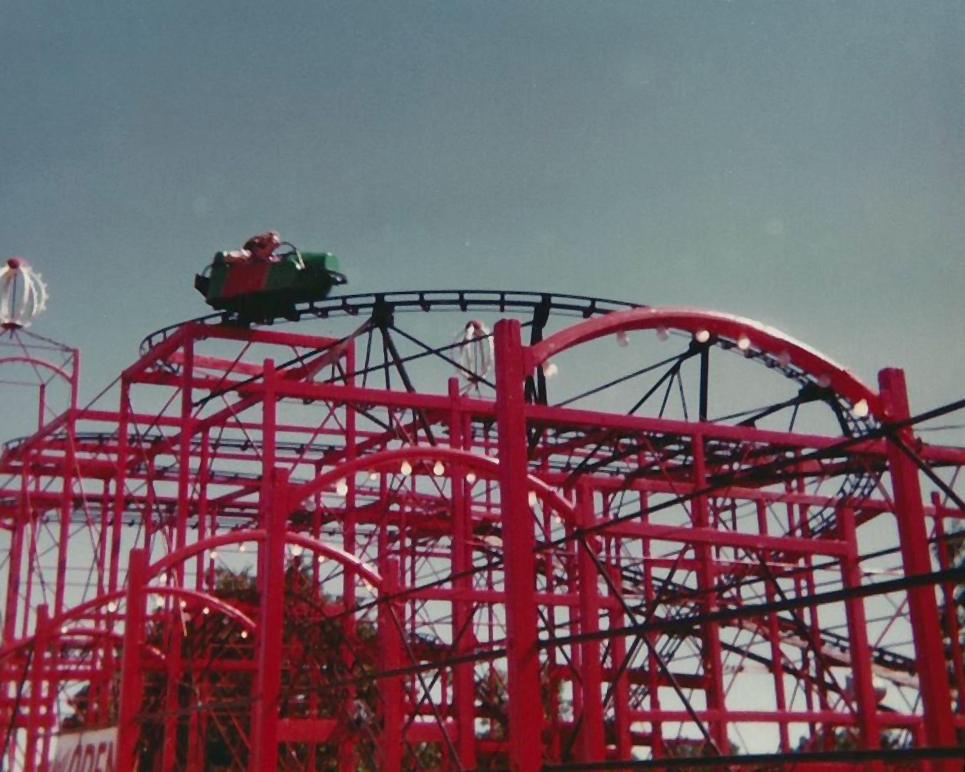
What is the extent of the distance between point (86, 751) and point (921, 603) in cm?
1071

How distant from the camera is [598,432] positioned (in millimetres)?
25609

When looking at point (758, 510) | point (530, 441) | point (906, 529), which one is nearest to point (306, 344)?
point (530, 441)

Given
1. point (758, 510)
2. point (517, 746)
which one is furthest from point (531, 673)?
point (758, 510)

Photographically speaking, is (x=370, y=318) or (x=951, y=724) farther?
(x=370, y=318)

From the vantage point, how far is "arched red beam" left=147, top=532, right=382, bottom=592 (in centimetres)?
1595

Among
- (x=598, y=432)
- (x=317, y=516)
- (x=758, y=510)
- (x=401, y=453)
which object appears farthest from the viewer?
(x=598, y=432)

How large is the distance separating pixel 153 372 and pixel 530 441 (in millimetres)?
7641

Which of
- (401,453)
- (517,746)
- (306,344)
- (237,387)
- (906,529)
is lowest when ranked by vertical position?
(517,746)

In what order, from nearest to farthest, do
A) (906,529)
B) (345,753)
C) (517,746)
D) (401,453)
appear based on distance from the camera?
(517,746) → (906,529) → (401,453) → (345,753)

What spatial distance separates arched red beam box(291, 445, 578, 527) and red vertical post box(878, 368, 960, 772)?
4498 mm

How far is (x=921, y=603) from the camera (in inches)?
346

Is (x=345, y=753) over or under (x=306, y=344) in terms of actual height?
under

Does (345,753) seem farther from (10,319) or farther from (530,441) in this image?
(10,319)

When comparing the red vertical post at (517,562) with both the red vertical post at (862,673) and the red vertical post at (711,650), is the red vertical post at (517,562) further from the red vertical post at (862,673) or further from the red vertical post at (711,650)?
the red vertical post at (711,650)
